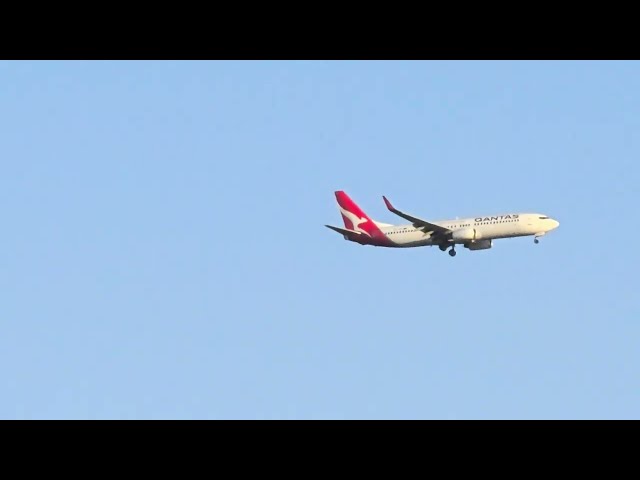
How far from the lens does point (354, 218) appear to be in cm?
12494

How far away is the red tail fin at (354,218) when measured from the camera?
12050cm

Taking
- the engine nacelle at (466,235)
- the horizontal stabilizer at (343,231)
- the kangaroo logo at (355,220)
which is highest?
the kangaroo logo at (355,220)

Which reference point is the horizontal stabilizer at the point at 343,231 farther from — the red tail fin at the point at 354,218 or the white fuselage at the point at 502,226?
the white fuselage at the point at 502,226

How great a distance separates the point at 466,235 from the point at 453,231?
137 cm

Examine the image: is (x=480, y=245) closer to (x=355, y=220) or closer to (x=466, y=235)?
(x=466, y=235)

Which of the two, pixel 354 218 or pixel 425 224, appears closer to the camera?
pixel 425 224

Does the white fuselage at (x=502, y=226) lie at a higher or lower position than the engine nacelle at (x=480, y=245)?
higher

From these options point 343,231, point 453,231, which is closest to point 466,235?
point 453,231

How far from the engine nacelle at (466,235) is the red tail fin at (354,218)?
7916mm

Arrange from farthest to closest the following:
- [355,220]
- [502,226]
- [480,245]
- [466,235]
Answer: [355,220] < [480,245] < [466,235] < [502,226]

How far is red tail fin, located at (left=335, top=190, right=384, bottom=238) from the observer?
120m

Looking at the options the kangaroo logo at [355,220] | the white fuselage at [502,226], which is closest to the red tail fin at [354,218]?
the kangaroo logo at [355,220]
